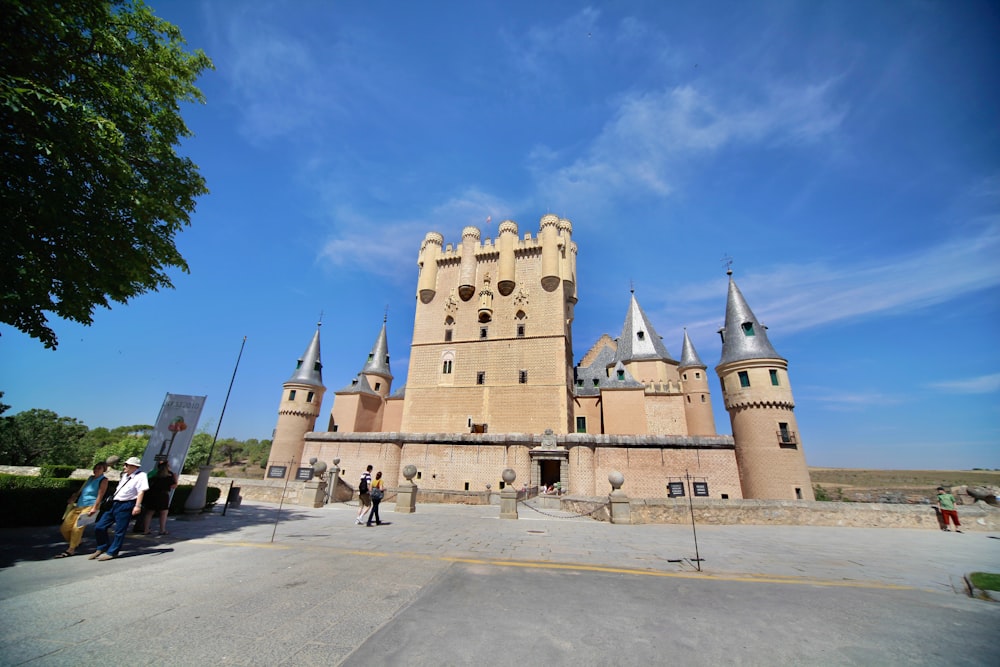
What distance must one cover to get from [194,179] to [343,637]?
11.3 meters

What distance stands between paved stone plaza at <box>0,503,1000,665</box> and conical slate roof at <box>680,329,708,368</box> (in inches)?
957

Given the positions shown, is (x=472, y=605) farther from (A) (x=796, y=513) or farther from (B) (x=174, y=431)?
(A) (x=796, y=513)

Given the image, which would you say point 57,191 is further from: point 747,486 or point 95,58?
point 747,486

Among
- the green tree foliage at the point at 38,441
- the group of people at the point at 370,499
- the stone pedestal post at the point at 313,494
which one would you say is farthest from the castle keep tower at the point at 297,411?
the group of people at the point at 370,499

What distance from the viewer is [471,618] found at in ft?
13.3

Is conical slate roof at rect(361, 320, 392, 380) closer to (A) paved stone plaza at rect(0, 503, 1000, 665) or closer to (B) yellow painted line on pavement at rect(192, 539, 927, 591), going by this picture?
(A) paved stone plaza at rect(0, 503, 1000, 665)

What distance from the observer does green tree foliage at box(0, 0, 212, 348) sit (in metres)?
6.55

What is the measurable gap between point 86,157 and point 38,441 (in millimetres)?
46756

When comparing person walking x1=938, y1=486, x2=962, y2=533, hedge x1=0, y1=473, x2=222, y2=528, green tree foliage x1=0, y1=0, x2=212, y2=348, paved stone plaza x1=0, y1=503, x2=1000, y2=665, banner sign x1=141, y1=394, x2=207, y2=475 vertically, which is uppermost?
green tree foliage x1=0, y1=0, x2=212, y2=348

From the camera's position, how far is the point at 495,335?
A: 1246 inches

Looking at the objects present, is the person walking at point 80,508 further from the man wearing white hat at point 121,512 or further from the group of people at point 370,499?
the group of people at point 370,499

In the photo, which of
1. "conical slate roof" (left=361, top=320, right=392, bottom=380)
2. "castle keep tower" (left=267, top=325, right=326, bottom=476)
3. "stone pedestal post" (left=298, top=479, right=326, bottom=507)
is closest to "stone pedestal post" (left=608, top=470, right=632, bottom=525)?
"stone pedestal post" (left=298, top=479, right=326, bottom=507)

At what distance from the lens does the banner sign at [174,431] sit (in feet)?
37.1

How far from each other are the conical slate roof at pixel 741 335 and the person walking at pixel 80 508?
89.7 ft
